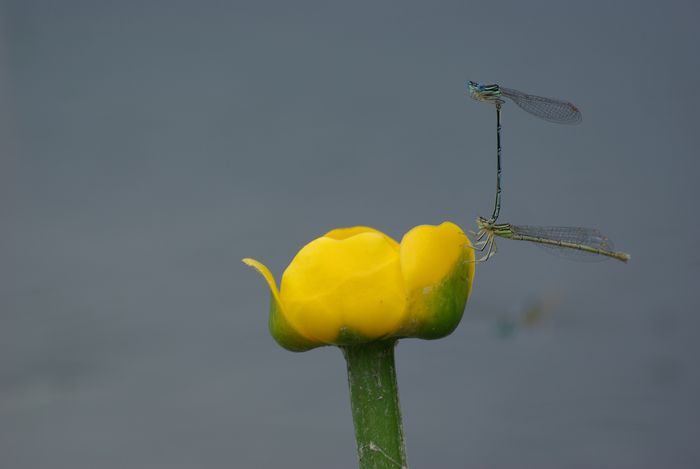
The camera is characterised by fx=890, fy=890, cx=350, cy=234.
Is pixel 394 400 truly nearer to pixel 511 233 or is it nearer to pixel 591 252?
pixel 511 233

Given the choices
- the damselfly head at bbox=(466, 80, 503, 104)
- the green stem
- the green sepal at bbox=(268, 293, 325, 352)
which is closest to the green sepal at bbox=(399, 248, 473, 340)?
the green stem

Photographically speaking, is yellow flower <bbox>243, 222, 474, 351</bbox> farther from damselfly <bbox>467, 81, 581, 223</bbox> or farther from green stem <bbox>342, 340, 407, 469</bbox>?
damselfly <bbox>467, 81, 581, 223</bbox>

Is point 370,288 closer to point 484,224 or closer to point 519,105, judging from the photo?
point 484,224

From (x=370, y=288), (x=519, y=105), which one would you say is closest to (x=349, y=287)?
(x=370, y=288)

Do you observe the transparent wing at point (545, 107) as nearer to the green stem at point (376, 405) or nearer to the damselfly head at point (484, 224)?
the damselfly head at point (484, 224)

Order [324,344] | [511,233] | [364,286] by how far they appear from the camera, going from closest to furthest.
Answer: [364,286] → [324,344] → [511,233]

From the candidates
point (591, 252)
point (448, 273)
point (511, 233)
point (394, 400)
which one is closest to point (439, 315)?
point (448, 273)

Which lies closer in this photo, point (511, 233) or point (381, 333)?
point (381, 333)
